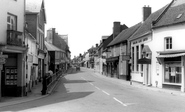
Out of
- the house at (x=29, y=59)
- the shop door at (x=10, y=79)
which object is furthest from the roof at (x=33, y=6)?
the shop door at (x=10, y=79)

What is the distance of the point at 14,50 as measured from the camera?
660 inches

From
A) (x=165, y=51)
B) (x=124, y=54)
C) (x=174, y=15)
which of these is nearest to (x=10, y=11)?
(x=165, y=51)

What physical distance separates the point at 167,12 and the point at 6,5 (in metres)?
17.0

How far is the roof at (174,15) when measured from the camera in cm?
2263

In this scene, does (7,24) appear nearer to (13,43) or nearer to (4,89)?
(13,43)

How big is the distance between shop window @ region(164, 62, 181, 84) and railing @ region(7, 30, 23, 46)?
44.5 ft

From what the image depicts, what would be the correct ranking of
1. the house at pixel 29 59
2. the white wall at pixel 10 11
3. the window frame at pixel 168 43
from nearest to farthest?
the white wall at pixel 10 11 < the house at pixel 29 59 < the window frame at pixel 168 43

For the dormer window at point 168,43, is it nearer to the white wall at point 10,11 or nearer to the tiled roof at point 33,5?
the white wall at point 10,11

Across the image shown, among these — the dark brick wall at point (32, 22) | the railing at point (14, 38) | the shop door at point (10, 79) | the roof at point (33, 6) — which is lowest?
the shop door at point (10, 79)

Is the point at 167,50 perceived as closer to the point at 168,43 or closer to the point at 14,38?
the point at 168,43

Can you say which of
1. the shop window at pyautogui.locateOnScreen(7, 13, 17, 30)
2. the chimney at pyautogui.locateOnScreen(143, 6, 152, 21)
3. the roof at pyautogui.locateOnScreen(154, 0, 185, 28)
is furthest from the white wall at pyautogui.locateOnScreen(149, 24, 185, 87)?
the shop window at pyautogui.locateOnScreen(7, 13, 17, 30)

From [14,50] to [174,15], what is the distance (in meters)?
15.7

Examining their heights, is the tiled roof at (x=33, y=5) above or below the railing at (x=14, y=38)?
above

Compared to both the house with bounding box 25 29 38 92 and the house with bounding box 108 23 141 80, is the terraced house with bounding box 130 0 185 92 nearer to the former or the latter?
the house with bounding box 108 23 141 80
